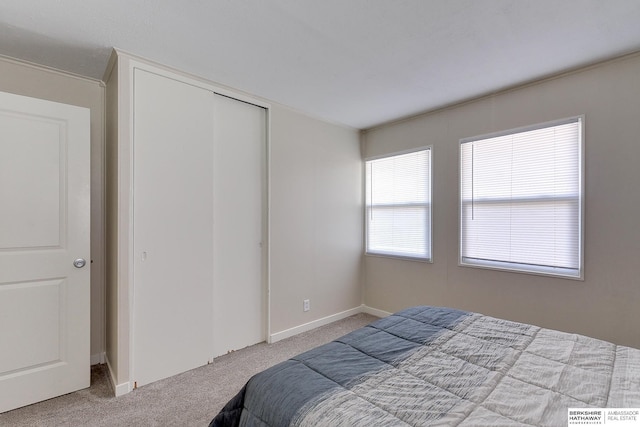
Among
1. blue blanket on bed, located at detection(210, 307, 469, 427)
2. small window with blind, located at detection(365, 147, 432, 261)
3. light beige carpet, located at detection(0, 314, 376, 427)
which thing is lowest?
light beige carpet, located at detection(0, 314, 376, 427)

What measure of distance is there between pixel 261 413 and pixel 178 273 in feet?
5.29

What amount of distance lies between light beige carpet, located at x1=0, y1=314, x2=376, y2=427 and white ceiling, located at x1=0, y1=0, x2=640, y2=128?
8.06 ft

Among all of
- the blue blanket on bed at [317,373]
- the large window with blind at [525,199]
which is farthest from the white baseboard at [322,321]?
the blue blanket on bed at [317,373]

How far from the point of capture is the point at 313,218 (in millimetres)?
3457

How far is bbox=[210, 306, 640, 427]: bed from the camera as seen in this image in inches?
37.8

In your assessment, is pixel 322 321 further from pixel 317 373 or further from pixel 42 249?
pixel 42 249

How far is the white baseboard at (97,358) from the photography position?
8.28 feet

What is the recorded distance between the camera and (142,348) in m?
2.20

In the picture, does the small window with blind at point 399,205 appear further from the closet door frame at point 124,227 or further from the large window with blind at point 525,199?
the closet door frame at point 124,227

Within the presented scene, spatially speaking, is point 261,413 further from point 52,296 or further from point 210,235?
point 52,296

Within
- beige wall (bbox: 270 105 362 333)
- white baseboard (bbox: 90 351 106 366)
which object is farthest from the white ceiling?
white baseboard (bbox: 90 351 106 366)

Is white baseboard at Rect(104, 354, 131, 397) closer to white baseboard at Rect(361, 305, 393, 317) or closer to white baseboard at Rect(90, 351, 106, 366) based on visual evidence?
white baseboard at Rect(90, 351, 106, 366)

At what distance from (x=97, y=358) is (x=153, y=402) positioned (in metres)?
0.94

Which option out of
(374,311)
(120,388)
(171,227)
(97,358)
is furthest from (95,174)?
(374,311)
